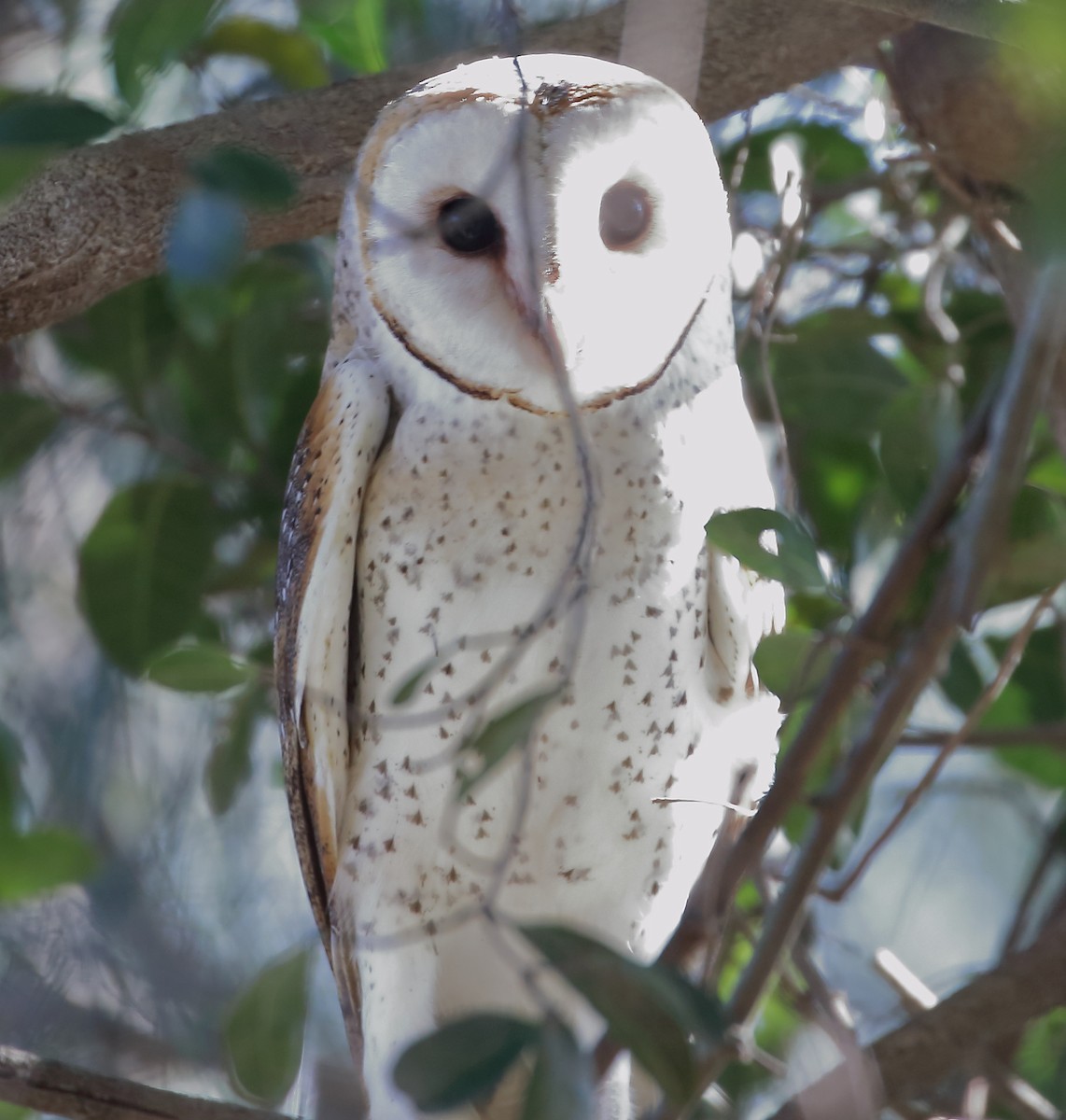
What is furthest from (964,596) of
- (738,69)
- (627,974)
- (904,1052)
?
(738,69)

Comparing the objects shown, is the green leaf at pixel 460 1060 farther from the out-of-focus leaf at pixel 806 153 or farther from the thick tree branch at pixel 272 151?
the out-of-focus leaf at pixel 806 153

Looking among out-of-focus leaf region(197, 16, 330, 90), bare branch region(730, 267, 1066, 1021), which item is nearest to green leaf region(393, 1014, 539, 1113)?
bare branch region(730, 267, 1066, 1021)

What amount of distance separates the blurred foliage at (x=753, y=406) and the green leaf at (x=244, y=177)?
15.9 inches

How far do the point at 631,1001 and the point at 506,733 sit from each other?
0.41ft

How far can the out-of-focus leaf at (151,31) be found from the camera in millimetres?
659

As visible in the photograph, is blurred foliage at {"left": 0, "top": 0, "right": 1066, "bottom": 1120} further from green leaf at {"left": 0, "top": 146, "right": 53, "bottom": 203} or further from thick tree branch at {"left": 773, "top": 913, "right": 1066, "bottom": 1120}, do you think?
green leaf at {"left": 0, "top": 146, "right": 53, "bottom": 203}

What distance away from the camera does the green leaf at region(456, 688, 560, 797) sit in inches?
23.4

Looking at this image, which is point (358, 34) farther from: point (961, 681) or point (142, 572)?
point (961, 681)

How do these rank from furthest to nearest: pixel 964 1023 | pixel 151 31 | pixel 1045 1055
Result: pixel 1045 1055 < pixel 964 1023 < pixel 151 31

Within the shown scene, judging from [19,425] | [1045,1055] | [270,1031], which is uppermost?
[19,425]

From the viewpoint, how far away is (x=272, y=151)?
106 centimetres

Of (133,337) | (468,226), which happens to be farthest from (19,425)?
(468,226)

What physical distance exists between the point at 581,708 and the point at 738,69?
0.55 meters

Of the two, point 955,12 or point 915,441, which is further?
point 915,441
